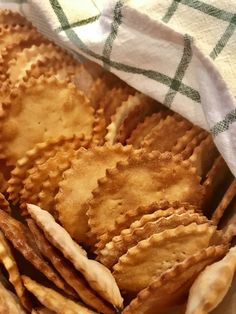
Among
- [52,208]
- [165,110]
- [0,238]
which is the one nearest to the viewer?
[0,238]

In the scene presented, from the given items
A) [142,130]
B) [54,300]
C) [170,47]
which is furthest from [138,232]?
[170,47]

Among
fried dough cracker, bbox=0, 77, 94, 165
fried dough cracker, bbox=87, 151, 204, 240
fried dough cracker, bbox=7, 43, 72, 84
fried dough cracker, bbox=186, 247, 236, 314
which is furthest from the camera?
fried dough cracker, bbox=7, 43, 72, 84

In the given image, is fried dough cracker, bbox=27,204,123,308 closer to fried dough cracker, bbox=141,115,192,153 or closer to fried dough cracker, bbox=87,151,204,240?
fried dough cracker, bbox=87,151,204,240

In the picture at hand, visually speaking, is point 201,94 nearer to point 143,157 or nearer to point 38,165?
point 143,157

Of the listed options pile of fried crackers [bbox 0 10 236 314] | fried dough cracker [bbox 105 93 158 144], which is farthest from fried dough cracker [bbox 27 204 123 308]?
fried dough cracker [bbox 105 93 158 144]

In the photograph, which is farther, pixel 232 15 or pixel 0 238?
pixel 232 15

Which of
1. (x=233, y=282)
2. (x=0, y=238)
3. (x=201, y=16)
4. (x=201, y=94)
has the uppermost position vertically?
(x=201, y=16)

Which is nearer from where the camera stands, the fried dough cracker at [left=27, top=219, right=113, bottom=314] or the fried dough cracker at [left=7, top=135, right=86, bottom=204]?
the fried dough cracker at [left=27, top=219, right=113, bottom=314]

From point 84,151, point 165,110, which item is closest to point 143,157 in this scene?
point 84,151
